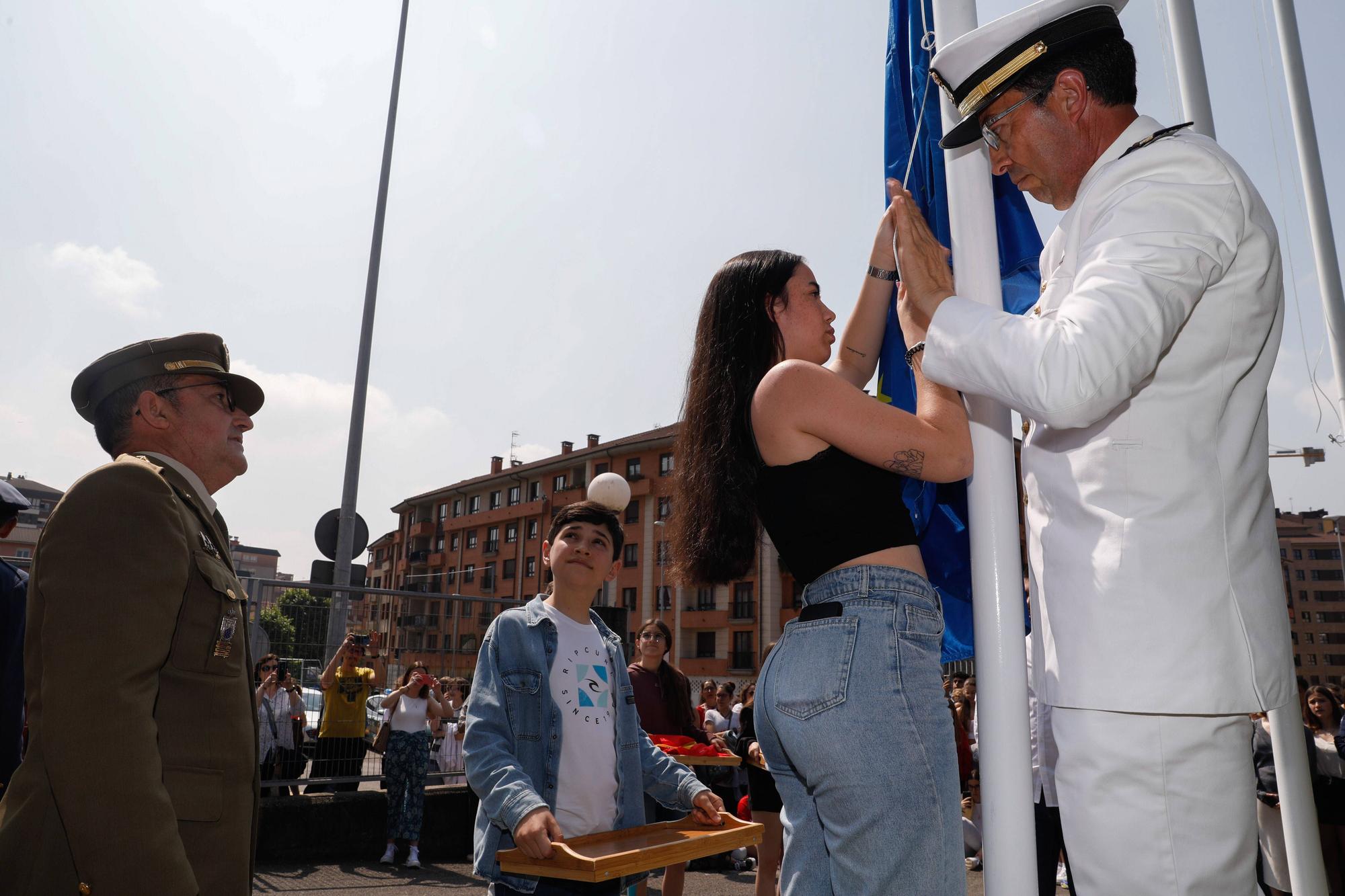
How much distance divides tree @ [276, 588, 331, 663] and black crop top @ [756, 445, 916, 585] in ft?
27.3

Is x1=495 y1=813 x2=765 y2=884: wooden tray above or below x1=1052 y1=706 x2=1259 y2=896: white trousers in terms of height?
below

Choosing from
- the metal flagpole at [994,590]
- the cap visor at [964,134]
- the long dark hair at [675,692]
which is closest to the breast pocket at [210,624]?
the metal flagpole at [994,590]

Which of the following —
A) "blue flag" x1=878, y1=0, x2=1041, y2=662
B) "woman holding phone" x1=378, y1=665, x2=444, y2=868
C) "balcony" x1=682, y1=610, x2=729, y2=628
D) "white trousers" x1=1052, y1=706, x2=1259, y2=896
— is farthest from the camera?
"balcony" x1=682, y1=610, x2=729, y2=628

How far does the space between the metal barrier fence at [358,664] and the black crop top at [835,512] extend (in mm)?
7100

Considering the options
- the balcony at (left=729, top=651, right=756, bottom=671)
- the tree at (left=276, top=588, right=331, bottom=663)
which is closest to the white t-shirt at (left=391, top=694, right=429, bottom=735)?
the tree at (left=276, top=588, right=331, bottom=663)

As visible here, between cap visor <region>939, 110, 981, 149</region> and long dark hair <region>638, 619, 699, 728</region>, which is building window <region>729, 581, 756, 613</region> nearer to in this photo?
long dark hair <region>638, 619, 699, 728</region>

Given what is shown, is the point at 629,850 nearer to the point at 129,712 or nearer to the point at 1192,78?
the point at 129,712

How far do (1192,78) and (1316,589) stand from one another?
13187cm

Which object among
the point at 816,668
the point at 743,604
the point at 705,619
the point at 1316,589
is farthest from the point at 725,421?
the point at 1316,589

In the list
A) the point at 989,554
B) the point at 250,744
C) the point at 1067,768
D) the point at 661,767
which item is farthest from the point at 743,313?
the point at 661,767

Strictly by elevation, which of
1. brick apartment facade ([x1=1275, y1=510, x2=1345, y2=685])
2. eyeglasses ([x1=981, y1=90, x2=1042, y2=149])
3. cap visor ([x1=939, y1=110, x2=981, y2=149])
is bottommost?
eyeglasses ([x1=981, y1=90, x2=1042, y2=149])

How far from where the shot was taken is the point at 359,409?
13.1 metres

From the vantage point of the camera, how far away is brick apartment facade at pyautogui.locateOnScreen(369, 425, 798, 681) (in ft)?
184

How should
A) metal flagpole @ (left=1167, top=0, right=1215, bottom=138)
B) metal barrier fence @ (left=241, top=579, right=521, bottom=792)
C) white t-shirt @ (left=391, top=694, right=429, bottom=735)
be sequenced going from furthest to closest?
1. white t-shirt @ (left=391, top=694, right=429, bottom=735)
2. metal barrier fence @ (left=241, top=579, right=521, bottom=792)
3. metal flagpole @ (left=1167, top=0, right=1215, bottom=138)
